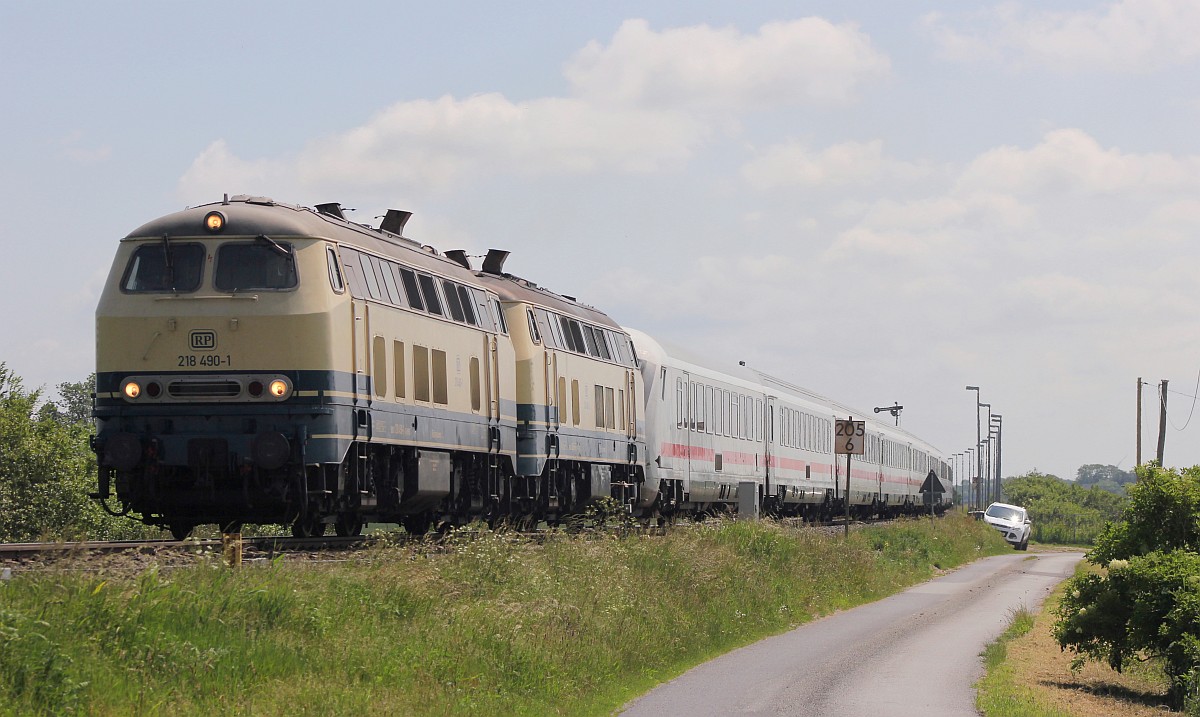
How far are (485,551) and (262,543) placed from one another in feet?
11.7

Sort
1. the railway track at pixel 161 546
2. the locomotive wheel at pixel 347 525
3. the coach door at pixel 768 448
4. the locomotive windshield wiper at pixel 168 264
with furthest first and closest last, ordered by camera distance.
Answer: the coach door at pixel 768 448 < the locomotive wheel at pixel 347 525 < the locomotive windshield wiper at pixel 168 264 < the railway track at pixel 161 546

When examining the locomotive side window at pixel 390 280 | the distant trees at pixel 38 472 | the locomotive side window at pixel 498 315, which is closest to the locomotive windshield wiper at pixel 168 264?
the locomotive side window at pixel 390 280

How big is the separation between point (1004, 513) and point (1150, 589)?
146ft

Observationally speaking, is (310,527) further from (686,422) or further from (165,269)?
(686,422)

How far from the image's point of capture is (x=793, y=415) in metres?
46.2

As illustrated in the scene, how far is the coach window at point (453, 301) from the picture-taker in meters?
22.1

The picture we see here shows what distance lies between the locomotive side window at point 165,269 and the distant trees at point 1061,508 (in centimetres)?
2168

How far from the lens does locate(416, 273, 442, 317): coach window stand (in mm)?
21234

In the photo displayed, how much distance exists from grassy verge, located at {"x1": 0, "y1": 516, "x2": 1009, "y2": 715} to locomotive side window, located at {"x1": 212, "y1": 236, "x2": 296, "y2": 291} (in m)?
3.67

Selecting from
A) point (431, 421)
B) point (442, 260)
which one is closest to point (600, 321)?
point (442, 260)

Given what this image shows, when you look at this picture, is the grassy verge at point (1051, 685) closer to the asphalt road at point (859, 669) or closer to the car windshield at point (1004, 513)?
the asphalt road at point (859, 669)

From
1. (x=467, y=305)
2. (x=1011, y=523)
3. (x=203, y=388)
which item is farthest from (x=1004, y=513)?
(x=203, y=388)

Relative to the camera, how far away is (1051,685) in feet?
58.7

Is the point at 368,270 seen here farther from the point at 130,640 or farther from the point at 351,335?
the point at 130,640
